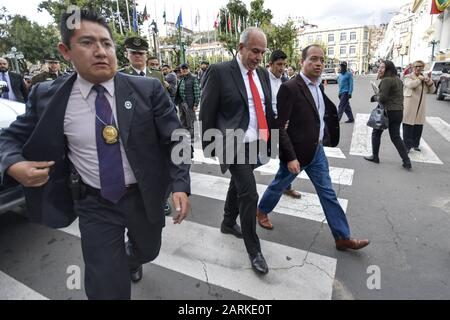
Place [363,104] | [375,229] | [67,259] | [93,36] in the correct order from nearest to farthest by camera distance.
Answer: [93,36] < [67,259] < [375,229] < [363,104]

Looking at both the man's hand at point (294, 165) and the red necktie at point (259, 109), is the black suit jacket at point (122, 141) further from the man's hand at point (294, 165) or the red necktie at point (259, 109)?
the man's hand at point (294, 165)

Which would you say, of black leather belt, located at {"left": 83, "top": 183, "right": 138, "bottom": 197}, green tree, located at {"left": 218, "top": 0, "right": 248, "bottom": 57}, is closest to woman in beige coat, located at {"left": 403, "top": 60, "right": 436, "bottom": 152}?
black leather belt, located at {"left": 83, "top": 183, "right": 138, "bottom": 197}

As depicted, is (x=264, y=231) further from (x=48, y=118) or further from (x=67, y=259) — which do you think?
(x=48, y=118)

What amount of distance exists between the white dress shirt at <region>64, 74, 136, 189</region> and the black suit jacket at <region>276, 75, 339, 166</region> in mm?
1627

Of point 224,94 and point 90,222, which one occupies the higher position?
point 224,94

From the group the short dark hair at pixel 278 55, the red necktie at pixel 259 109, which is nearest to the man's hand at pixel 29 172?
the red necktie at pixel 259 109

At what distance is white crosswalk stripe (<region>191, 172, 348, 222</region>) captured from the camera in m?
3.92

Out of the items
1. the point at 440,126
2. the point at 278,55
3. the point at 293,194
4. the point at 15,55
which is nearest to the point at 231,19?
the point at 15,55

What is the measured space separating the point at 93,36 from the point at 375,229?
3.36 m

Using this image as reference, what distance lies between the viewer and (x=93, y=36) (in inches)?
65.3

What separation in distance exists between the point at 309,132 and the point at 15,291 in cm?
297

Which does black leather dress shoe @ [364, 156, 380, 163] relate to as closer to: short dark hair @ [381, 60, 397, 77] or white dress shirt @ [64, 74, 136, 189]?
short dark hair @ [381, 60, 397, 77]
